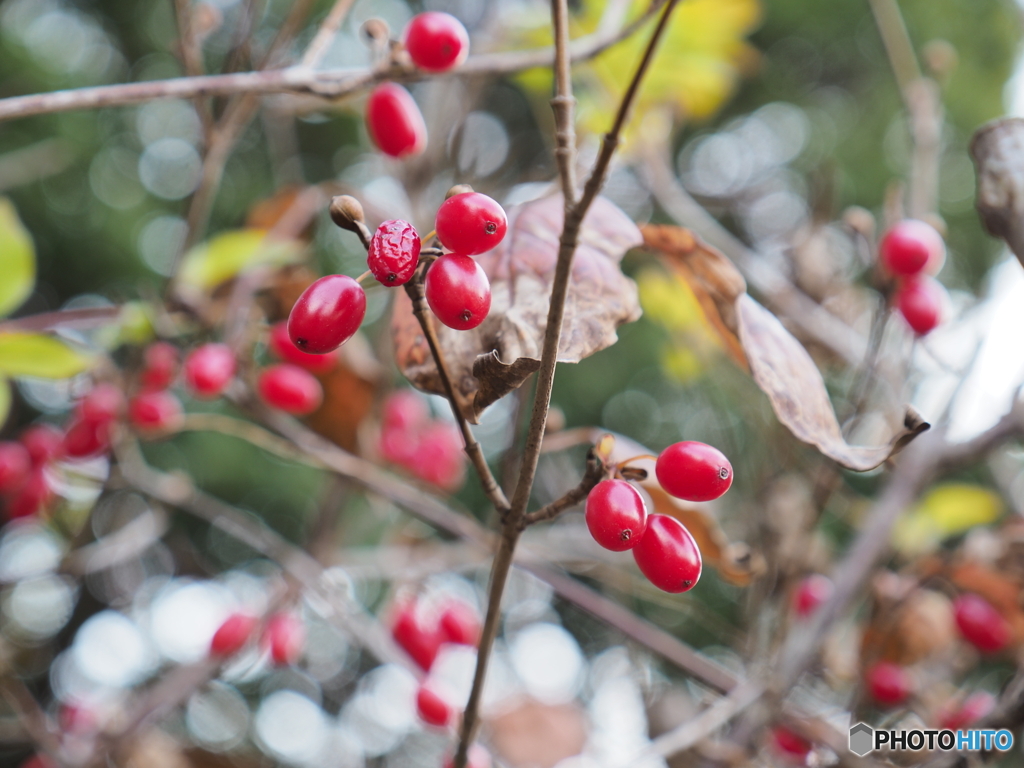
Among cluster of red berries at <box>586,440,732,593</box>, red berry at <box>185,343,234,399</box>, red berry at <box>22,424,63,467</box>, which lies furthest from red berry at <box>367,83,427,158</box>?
red berry at <box>22,424,63,467</box>

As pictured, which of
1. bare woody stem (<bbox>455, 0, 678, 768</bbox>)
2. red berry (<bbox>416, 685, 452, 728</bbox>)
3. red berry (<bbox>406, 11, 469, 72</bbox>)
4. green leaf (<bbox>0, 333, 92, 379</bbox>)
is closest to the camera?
bare woody stem (<bbox>455, 0, 678, 768</bbox>)

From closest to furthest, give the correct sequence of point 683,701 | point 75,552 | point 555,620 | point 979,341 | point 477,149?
point 979,341 < point 75,552 < point 477,149 < point 683,701 < point 555,620

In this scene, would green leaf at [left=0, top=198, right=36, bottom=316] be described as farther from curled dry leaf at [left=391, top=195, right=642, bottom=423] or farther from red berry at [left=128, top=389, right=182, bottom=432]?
curled dry leaf at [left=391, top=195, right=642, bottom=423]

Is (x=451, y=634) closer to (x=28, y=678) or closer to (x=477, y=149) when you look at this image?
(x=477, y=149)

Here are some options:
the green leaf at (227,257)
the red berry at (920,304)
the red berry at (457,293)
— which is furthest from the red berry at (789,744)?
the green leaf at (227,257)

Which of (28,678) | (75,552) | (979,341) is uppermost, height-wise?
(979,341)

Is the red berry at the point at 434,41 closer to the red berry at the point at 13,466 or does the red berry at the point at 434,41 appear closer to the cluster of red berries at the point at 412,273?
the cluster of red berries at the point at 412,273

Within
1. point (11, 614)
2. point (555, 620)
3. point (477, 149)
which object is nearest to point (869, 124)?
point (555, 620)
